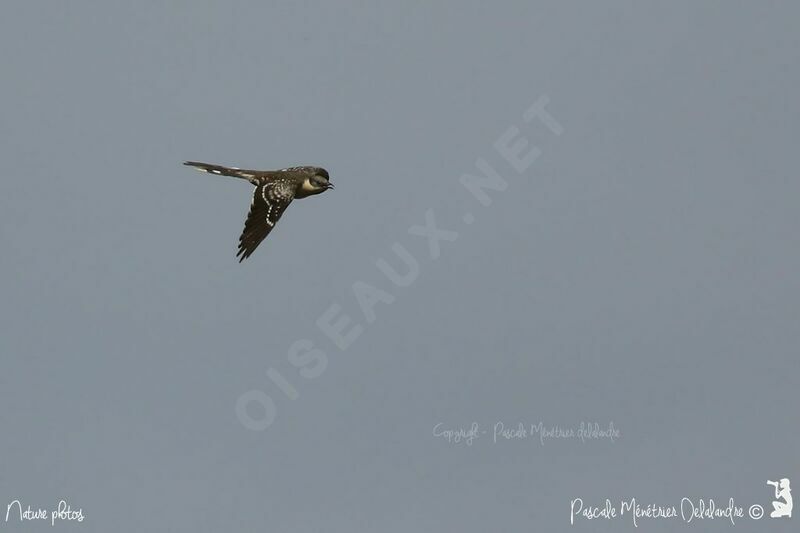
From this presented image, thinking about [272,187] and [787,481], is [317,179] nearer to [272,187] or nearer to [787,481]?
[272,187]

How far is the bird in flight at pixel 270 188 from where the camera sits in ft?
193

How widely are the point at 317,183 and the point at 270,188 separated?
4.15 feet

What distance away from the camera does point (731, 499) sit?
235ft

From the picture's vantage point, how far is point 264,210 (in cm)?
5944

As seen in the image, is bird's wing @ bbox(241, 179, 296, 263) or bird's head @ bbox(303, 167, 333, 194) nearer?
bird's wing @ bbox(241, 179, 296, 263)

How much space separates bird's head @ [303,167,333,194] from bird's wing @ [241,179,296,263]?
40 centimetres

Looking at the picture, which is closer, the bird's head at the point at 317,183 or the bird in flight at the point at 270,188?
the bird in flight at the point at 270,188

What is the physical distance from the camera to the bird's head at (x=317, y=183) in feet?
198

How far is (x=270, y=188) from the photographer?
197ft

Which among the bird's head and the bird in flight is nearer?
the bird in flight

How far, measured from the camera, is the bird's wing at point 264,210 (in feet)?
192

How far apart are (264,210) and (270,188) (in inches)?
32.2

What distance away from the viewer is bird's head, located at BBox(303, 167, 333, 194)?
60.3 m

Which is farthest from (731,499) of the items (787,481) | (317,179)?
(317,179)
